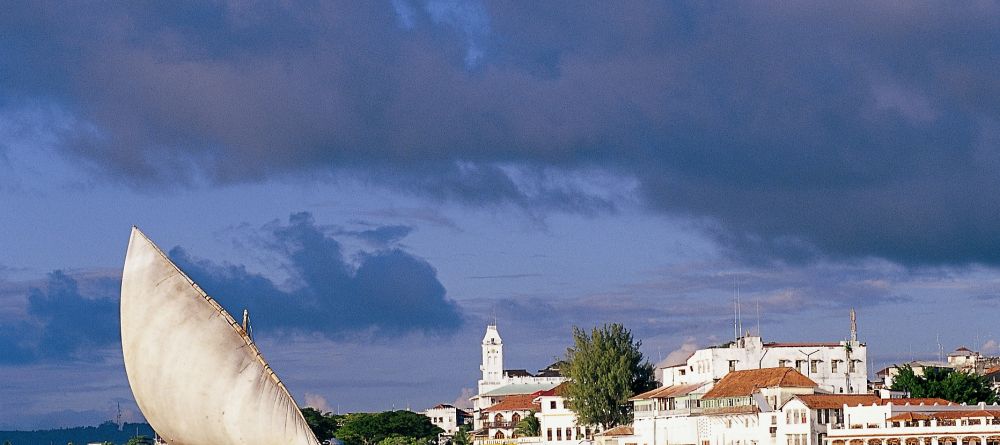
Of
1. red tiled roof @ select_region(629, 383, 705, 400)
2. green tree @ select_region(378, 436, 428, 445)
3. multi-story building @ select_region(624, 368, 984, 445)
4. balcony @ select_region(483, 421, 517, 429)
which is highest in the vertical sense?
red tiled roof @ select_region(629, 383, 705, 400)

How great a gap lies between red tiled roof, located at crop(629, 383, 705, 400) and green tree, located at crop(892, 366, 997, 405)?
1607 cm

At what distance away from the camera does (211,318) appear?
45.1 m

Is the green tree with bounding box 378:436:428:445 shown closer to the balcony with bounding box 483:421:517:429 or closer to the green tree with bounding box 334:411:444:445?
the green tree with bounding box 334:411:444:445

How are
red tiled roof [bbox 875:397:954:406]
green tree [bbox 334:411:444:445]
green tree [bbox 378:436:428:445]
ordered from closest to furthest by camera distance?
red tiled roof [bbox 875:397:954:406] → green tree [bbox 378:436:428:445] → green tree [bbox 334:411:444:445]

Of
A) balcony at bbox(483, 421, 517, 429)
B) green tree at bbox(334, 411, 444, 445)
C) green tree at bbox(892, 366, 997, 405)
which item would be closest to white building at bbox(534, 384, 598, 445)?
green tree at bbox(892, 366, 997, 405)

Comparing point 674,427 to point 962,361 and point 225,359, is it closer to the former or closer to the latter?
point 225,359

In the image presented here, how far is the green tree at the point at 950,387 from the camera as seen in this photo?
105125 millimetres

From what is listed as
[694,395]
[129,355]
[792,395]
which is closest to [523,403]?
[694,395]

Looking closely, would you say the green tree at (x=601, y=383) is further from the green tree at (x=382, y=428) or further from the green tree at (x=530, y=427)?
the green tree at (x=382, y=428)

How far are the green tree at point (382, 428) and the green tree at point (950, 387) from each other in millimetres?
64863

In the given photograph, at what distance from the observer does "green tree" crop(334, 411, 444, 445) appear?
162250mm

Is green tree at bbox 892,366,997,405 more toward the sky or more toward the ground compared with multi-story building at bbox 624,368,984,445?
more toward the sky

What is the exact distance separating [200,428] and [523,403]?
126332 millimetres

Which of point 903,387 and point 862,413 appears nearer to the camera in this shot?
point 862,413
